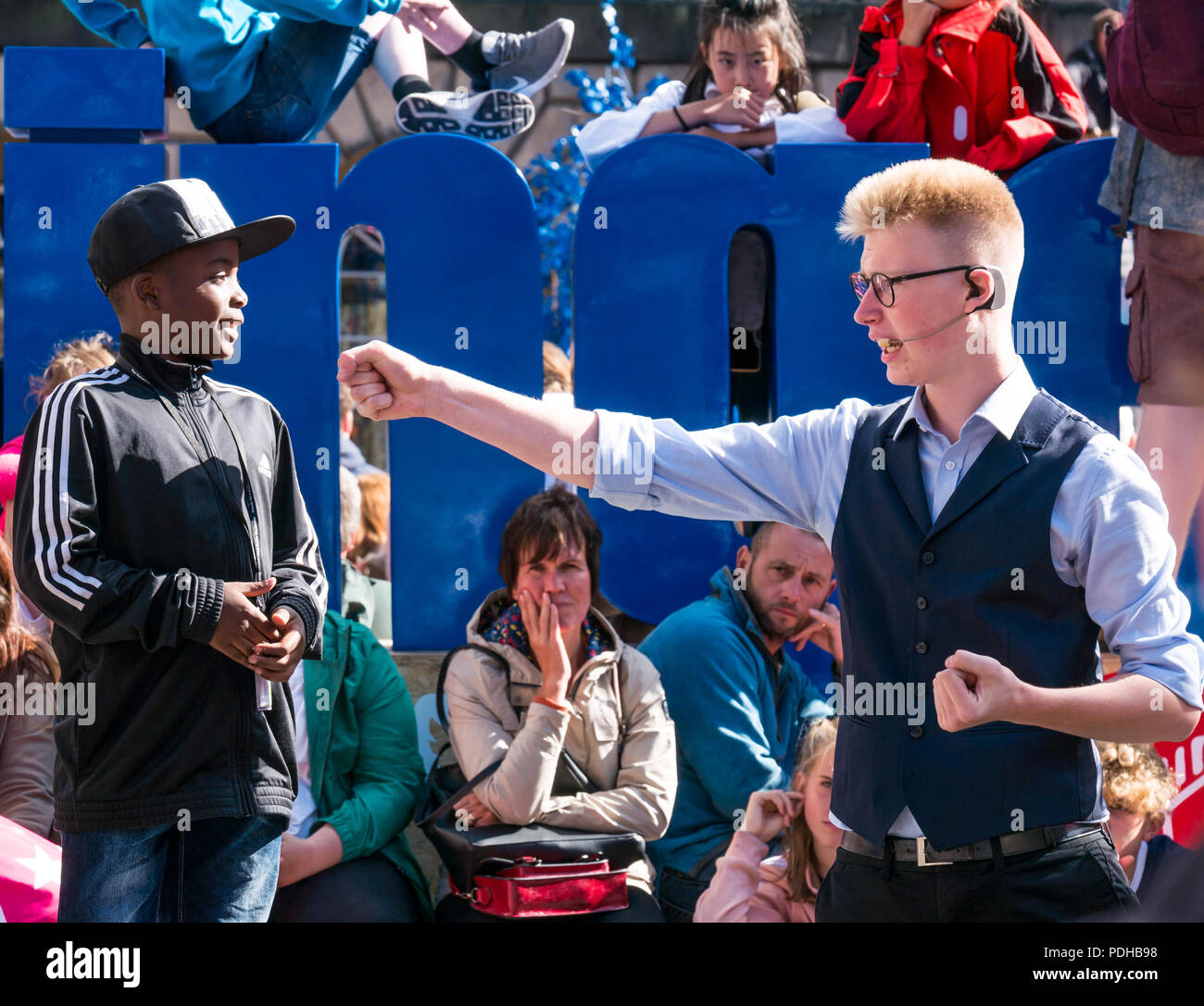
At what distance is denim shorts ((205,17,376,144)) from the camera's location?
13.5ft

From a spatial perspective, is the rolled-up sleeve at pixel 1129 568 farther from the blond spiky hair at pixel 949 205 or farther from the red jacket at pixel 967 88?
the red jacket at pixel 967 88

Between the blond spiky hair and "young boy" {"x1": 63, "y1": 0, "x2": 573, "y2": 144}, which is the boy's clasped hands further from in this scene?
"young boy" {"x1": 63, "y1": 0, "x2": 573, "y2": 144}

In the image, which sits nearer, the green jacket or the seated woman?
the seated woman

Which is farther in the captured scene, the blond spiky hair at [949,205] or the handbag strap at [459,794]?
the handbag strap at [459,794]

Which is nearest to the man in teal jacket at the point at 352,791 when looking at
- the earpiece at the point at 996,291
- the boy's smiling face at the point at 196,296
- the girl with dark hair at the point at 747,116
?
the boy's smiling face at the point at 196,296

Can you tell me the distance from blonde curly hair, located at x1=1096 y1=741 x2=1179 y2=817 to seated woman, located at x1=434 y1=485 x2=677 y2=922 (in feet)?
3.52

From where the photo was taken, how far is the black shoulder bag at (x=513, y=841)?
3354 mm

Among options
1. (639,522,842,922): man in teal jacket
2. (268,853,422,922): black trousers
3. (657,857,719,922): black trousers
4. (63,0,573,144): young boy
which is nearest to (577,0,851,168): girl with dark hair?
(63,0,573,144): young boy

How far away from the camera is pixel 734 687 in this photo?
12.2ft

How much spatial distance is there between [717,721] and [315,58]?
7.36ft

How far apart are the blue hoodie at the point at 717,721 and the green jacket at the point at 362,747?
0.67 metres

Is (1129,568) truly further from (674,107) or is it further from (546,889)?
(674,107)

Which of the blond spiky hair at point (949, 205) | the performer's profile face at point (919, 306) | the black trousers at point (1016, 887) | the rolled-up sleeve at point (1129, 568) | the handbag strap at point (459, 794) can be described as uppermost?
→ the blond spiky hair at point (949, 205)

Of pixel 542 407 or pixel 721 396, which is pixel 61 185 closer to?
pixel 721 396
